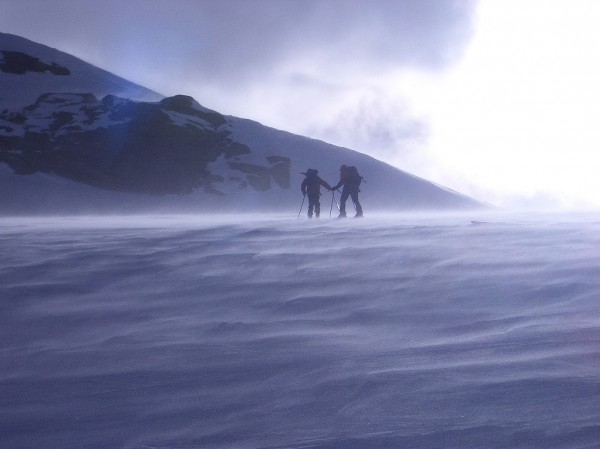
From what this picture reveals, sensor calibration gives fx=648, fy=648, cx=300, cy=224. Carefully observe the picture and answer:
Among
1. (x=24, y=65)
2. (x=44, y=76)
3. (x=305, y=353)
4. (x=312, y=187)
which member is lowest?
(x=305, y=353)

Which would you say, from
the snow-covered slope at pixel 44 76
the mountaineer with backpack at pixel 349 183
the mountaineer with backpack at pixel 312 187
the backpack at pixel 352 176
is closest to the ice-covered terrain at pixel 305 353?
the mountaineer with backpack at pixel 349 183

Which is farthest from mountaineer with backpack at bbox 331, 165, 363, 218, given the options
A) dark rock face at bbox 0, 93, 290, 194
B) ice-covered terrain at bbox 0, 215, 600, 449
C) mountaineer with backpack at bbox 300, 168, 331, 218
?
dark rock face at bbox 0, 93, 290, 194

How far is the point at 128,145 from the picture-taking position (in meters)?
56.7

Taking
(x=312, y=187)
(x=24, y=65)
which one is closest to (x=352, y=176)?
(x=312, y=187)

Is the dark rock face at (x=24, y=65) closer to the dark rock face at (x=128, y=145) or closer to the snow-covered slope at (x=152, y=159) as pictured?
the snow-covered slope at (x=152, y=159)

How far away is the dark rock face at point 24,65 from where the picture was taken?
70.1 metres

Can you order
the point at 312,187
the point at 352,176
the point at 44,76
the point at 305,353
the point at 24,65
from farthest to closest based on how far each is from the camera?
the point at 24,65
the point at 44,76
the point at 312,187
the point at 352,176
the point at 305,353

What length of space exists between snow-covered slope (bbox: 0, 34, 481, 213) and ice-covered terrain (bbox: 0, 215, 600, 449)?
127 feet

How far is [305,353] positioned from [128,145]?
55336 millimetres

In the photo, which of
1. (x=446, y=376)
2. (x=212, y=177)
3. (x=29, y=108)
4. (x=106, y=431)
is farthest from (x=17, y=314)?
(x=29, y=108)

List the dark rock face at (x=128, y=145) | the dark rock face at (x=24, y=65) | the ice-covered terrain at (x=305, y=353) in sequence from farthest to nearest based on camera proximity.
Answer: the dark rock face at (x=24, y=65) → the dark rock face at (x=128, y=145) → the ice-covered terrain at (x=305, y=353)

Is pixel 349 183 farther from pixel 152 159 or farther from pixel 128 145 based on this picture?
pixel 128 145

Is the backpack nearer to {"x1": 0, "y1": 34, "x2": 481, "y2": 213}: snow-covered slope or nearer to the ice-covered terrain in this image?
the ice-covered terrain

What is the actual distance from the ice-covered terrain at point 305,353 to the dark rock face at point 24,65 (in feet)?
230
